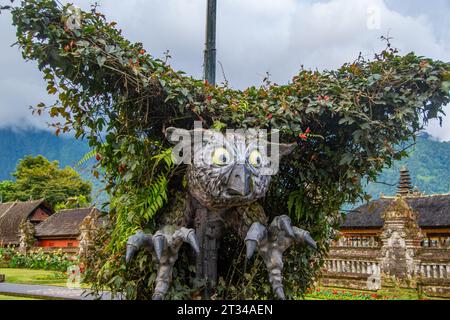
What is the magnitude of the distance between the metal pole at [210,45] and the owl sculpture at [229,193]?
0.81m

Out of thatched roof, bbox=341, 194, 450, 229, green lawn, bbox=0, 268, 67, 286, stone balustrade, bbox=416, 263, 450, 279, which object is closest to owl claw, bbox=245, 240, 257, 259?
stone balustrade, bbox=416, 263, 450, 279

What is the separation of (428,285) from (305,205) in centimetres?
933

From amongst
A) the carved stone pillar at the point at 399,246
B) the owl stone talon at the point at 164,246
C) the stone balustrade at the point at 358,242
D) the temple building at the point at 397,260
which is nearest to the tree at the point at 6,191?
the stone balustrade at the point at 358,242

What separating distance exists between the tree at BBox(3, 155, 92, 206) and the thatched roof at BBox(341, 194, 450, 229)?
74.8 feet

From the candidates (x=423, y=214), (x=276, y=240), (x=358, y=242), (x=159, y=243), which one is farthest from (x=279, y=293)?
(x=423, y=214)

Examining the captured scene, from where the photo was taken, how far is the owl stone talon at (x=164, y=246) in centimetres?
276

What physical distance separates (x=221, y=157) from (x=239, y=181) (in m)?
0.19

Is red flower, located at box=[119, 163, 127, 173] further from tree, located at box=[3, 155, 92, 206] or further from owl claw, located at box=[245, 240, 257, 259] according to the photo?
tree, located at box=[3, 155, 92, 206]

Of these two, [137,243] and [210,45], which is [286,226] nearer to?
[137,243]

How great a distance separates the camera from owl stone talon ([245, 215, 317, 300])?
9.32ft

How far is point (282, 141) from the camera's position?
3.18m

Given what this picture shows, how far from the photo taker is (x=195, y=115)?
10.0 ft

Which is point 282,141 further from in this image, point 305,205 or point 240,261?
point 240,261

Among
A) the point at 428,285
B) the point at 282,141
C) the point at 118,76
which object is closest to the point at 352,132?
the point at 282,141
